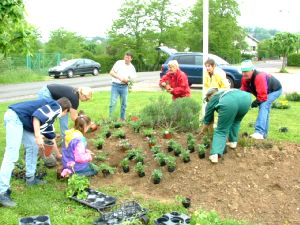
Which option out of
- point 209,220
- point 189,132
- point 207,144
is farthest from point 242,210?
point 189,132

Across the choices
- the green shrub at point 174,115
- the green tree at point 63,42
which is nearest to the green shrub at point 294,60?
the green tree at point 63,42

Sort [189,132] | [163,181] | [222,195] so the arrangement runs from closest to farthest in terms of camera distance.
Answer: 1. [222,195]
2. [163,181]
3. [189,132]

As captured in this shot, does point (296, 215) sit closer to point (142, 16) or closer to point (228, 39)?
point (142, 16)

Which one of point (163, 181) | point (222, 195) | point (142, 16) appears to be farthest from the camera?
point (142, 16)

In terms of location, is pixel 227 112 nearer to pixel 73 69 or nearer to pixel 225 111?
pixel 225 111

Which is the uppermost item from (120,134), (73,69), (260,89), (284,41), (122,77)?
(284,41)

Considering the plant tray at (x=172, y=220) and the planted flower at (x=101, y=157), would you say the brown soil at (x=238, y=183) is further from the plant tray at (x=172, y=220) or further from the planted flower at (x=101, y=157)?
the plant tray at (x=172, y=220)

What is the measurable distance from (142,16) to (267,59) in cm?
5098

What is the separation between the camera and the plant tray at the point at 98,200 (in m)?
4.96

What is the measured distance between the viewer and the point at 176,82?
8555 millimetres

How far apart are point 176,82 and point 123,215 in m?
4.43

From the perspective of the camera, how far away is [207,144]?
6.57m

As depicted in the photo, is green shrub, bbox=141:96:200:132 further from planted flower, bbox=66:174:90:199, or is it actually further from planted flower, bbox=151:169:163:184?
planted flower, bbox=66:174:90:199

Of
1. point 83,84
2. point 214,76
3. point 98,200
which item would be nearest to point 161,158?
point 98,200
